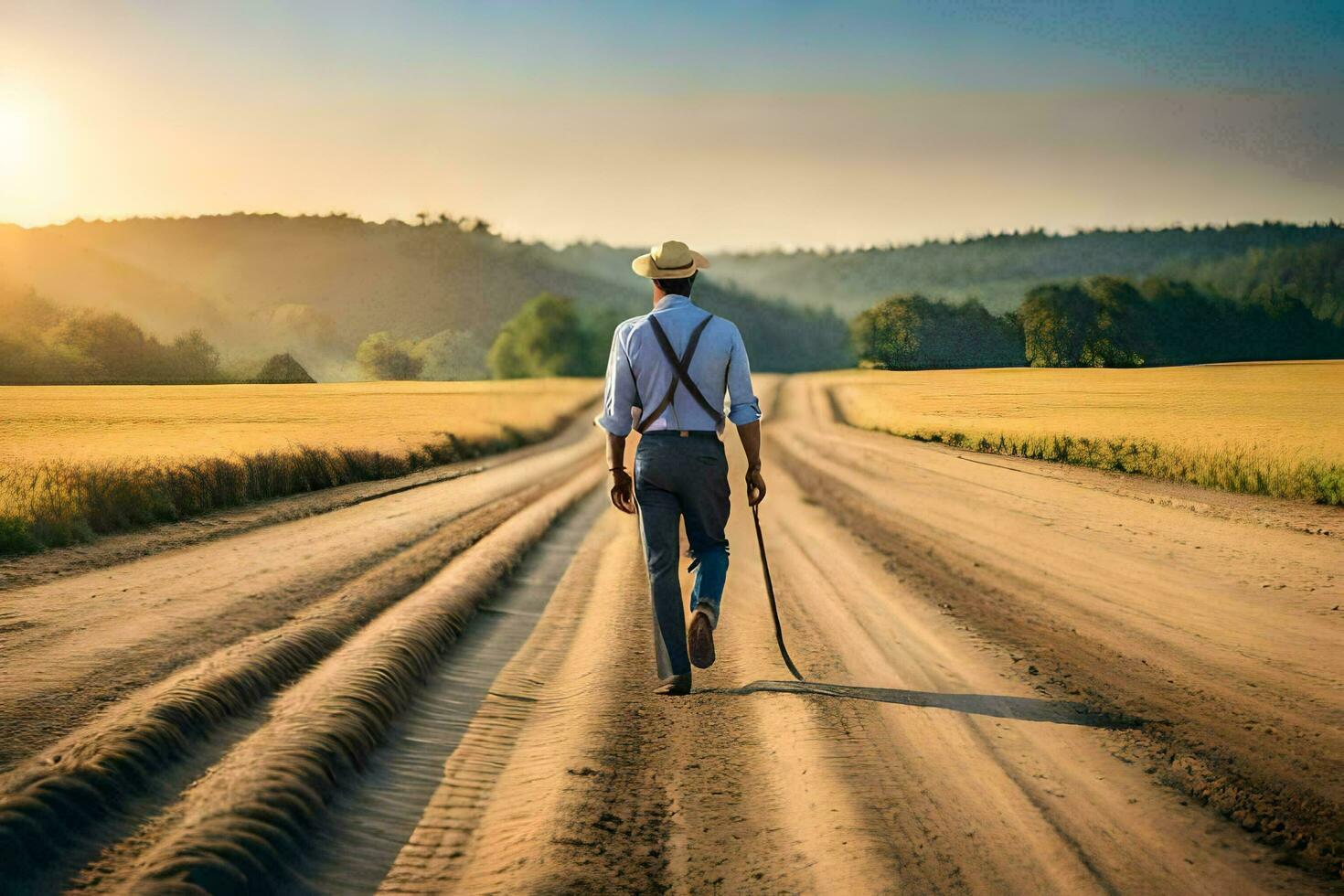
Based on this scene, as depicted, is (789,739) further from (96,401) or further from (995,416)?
(995,416)

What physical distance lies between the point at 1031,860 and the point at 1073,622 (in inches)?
170

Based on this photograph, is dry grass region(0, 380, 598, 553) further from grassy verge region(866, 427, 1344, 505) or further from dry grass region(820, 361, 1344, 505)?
grassy verge region(866, 427, 1344, 505)

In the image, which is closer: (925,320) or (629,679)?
(629,679)

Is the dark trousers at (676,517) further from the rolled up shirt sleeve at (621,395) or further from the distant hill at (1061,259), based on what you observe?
the distant hill at (1061,259)

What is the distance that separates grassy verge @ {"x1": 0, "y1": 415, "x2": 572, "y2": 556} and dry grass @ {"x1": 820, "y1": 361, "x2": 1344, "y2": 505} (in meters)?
15.5

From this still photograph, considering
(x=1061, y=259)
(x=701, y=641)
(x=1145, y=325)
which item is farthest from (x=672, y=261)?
(x=1061, y=259)

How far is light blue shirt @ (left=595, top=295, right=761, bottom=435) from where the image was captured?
5.18 metres

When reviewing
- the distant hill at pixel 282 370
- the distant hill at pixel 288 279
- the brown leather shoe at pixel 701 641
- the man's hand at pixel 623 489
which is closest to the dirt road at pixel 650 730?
the brown leather shoe at pixel 701 641

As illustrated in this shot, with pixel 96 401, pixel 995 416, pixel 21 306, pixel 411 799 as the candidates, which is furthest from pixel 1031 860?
pixel 995 416

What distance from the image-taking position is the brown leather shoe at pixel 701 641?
5.21m

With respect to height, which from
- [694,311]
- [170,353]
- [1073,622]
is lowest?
[1073,622]

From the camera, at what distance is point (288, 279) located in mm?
42438

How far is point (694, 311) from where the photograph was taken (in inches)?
206

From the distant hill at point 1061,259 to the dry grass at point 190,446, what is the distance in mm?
23496
